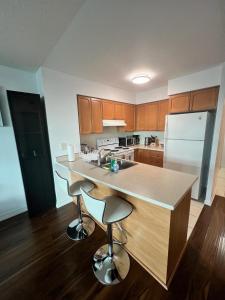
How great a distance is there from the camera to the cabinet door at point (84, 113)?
2825mm

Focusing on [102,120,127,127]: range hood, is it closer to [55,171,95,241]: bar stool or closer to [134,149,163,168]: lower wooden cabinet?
[134,149,163,168]: lower wooden cabinet

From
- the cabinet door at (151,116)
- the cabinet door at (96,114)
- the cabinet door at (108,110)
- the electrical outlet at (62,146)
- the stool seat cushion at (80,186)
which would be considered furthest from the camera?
the cabinet door at (151,116)

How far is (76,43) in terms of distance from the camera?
1652 millimetres

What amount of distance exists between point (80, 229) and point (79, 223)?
0.11m

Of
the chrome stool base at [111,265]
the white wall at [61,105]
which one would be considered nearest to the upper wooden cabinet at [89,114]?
the white wall at [61,105]

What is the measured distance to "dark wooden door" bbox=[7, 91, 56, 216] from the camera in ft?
7.15

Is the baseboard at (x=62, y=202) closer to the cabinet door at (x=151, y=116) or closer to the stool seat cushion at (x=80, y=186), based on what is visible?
the stool seat cushion at (x=80, y=186)

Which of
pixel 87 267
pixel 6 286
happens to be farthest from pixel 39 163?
pixel 87 267

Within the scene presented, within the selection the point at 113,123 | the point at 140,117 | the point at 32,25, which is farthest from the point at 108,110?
the point at 32,25

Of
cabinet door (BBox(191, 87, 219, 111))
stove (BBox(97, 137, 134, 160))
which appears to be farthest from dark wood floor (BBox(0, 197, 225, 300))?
cabinet door (BBox(191, 87, 219, 111))

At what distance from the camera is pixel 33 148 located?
7.75ft

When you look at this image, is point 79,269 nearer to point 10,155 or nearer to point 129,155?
point 10,155

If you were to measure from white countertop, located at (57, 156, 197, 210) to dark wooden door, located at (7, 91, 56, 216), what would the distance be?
0.89 meters

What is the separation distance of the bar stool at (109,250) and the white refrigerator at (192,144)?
6.19ft
